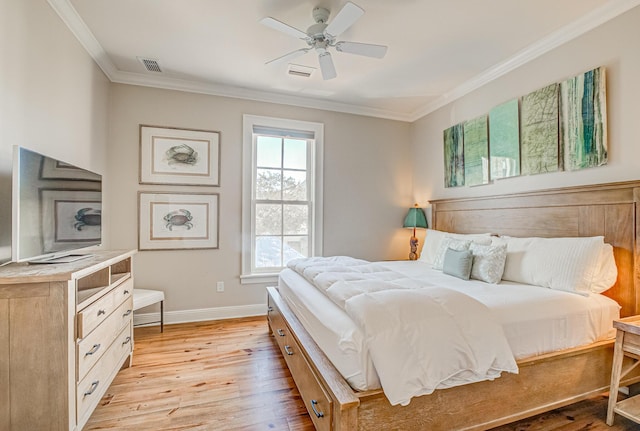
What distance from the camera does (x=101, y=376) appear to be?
1.88 meters

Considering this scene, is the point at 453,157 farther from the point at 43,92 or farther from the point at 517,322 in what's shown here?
the point at 43,92

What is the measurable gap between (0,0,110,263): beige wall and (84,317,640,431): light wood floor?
1193 millimetres

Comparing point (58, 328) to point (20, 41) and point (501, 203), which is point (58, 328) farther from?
point (501, 203)

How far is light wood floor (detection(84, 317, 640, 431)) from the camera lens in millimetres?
1776

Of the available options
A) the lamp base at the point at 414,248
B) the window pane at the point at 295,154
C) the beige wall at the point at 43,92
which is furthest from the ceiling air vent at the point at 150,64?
the lamp base at the point at 414,248

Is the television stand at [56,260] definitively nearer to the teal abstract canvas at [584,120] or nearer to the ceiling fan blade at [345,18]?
the ceiling fan blade at [345,18]

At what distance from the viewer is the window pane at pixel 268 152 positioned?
3844 mm

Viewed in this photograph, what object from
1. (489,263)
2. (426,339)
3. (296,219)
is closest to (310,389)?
(426,339)

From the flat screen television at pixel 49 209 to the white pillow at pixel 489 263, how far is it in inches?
117

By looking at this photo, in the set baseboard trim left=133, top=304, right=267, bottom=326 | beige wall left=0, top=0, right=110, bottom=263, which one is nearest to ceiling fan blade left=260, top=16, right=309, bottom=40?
beige wall left=0, top=0, right=110, bottom=263

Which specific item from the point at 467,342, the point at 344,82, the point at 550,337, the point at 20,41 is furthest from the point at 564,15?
the point at 20,41

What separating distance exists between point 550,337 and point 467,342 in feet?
2.32

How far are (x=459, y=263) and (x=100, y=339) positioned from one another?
268 cm

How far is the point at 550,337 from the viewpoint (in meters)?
1.77
